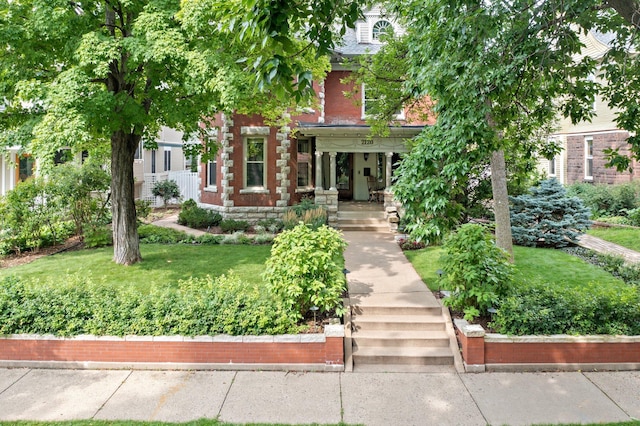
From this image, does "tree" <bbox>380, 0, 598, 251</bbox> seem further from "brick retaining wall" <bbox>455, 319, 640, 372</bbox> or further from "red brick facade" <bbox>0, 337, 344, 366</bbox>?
"red brick facade" <bbox>0, 337, 344, 366</bbox>

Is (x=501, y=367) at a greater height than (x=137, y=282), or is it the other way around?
(x=137, y=282)

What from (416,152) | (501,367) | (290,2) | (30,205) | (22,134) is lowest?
(501,367)

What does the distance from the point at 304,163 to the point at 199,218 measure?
5252mm

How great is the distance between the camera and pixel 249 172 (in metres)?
19.9

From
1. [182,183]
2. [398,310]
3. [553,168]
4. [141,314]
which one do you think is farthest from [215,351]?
[553,168]

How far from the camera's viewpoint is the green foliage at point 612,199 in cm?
2059

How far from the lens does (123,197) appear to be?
40.2 feet

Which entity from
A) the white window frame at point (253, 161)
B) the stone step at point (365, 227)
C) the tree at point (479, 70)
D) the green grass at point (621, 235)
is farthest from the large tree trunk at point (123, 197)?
the green grass at point (621, 235)

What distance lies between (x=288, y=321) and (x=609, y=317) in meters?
5.25

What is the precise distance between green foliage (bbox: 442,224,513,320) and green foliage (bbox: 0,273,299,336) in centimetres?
296

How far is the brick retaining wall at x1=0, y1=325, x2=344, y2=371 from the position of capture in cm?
745

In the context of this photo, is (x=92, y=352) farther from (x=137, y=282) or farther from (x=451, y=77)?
(x=451, y=77)

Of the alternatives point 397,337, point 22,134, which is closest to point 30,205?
point 22,134

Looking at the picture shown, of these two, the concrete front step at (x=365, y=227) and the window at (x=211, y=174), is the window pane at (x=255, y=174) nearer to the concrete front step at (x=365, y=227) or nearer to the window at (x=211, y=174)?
the window at (x=211, y=174)
